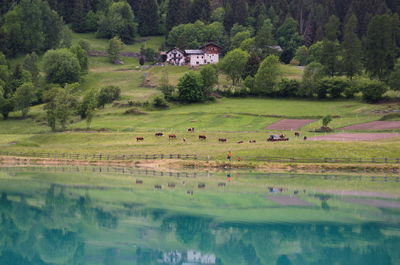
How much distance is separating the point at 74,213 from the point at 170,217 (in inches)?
368

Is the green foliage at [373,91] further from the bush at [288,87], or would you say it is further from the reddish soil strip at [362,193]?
the reddish soil strip at [362,193]

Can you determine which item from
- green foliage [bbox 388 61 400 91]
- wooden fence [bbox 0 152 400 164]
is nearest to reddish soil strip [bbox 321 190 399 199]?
wooden fence [bbox 0 152 400 164]

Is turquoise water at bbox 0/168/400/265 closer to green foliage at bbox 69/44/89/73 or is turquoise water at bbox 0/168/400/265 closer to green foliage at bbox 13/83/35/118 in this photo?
green foliage at bbox 13/83/35/118

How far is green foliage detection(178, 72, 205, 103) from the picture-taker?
13300 centimetres

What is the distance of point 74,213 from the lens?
57.5 meters

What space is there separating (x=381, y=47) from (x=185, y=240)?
349 feet

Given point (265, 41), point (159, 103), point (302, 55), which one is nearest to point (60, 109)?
point (159, 103)

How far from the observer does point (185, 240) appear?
47688 mm

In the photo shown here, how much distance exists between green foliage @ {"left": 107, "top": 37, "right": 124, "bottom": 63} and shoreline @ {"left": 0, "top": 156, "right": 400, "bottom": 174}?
95.5 metres

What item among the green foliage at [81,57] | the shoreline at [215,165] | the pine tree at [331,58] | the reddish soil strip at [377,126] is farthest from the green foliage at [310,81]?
the green foliage at [81,57]

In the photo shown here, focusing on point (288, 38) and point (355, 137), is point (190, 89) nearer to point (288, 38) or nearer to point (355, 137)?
point (355, 137)

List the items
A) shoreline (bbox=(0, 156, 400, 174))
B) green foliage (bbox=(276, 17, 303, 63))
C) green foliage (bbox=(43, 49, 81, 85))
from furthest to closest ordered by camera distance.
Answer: green foliage (bbox=(276, 17, 303, 63)) → green foliage (bbox=(43, 49, 81, 85)) → shoreline (bbox=(0, 156, 400, 174))

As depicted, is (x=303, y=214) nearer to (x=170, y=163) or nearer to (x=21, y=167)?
(x=170, y=163)

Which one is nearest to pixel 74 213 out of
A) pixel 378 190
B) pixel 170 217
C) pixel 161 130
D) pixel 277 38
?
pixel 170 217
